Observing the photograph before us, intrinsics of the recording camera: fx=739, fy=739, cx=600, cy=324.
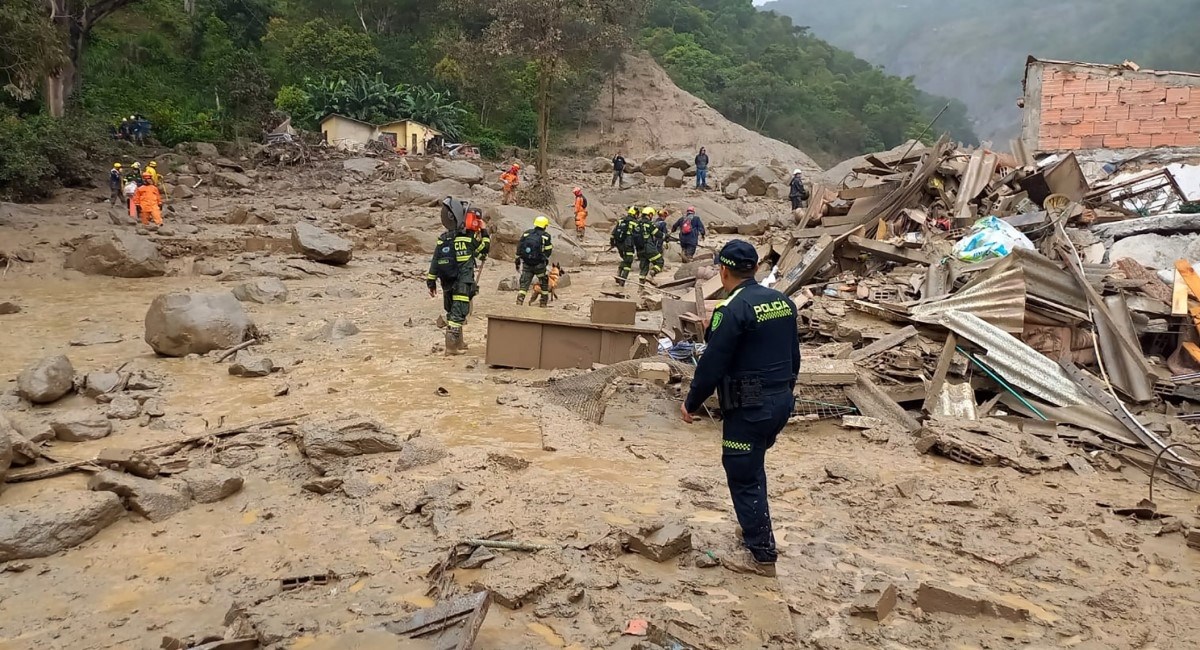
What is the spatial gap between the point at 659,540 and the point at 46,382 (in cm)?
554

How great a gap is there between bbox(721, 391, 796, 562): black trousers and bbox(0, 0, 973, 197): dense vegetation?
15397 mm

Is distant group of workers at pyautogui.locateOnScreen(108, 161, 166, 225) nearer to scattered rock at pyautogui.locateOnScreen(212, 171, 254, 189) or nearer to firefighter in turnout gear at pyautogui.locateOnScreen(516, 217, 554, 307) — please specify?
scattered rock at pyautogui.locateOnScreen(212, 171, 254, 189)

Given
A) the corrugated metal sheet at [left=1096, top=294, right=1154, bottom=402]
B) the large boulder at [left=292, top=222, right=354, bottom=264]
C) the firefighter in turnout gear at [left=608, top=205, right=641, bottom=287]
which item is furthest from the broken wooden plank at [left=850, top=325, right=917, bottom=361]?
the large boulder at [left=292, top=222, right=354, bottom=264]

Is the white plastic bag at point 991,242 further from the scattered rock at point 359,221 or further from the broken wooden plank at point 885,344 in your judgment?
the scattered rock at point 359,221

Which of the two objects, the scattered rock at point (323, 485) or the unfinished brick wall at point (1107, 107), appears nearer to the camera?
→ the scattered rock at point (323, 485)

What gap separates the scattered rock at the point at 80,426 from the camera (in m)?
5.30

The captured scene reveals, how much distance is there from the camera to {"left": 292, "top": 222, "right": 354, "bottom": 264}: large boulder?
13.8 meters

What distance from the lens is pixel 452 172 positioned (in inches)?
945

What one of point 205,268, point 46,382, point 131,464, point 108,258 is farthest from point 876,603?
point 108,258

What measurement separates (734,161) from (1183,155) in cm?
2268

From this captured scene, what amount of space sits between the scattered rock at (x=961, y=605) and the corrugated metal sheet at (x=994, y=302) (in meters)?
4.00

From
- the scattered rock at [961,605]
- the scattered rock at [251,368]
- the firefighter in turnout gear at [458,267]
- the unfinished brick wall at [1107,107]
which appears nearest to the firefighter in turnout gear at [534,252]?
the firefighter in turnout gear at [458,267]

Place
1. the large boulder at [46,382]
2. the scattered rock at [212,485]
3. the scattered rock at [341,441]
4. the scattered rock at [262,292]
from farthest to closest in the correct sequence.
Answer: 1. the scattered rock at [262,292]
2. the large boulder at [46,382]
3. the scattered rock at [341,441]
4. the scattered rock at [212,485]

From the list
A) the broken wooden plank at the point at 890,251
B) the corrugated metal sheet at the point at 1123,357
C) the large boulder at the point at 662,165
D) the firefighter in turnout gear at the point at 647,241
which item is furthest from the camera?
the large boulder at the point at 662,165
